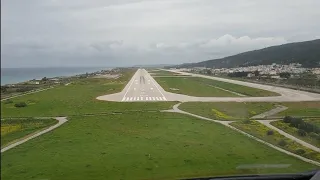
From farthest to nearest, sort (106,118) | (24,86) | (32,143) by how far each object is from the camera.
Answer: (106,118)
(24,86)
(32,143)

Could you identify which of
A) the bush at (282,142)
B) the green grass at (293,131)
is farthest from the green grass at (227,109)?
the bush at (282,142)

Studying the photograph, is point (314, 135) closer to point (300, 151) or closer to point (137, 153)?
point (300, 151)

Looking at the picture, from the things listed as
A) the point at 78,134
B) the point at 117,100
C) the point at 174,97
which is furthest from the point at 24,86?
the point at 174,97

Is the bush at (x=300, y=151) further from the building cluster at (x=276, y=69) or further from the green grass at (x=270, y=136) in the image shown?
the building cluster at (x=276, y=69)

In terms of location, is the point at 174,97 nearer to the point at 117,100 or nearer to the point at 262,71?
the point at 117,100

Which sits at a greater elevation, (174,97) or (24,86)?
(24,86)

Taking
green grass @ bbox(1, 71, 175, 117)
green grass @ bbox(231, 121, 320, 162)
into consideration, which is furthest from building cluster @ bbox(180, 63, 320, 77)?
green grass @ bbox(1, 71, 175, 117)

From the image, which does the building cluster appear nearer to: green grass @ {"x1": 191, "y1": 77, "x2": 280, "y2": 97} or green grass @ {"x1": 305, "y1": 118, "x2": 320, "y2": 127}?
green grass @ {"x1": 191, "y1": 77, "x2": 280, "y2": 97}
